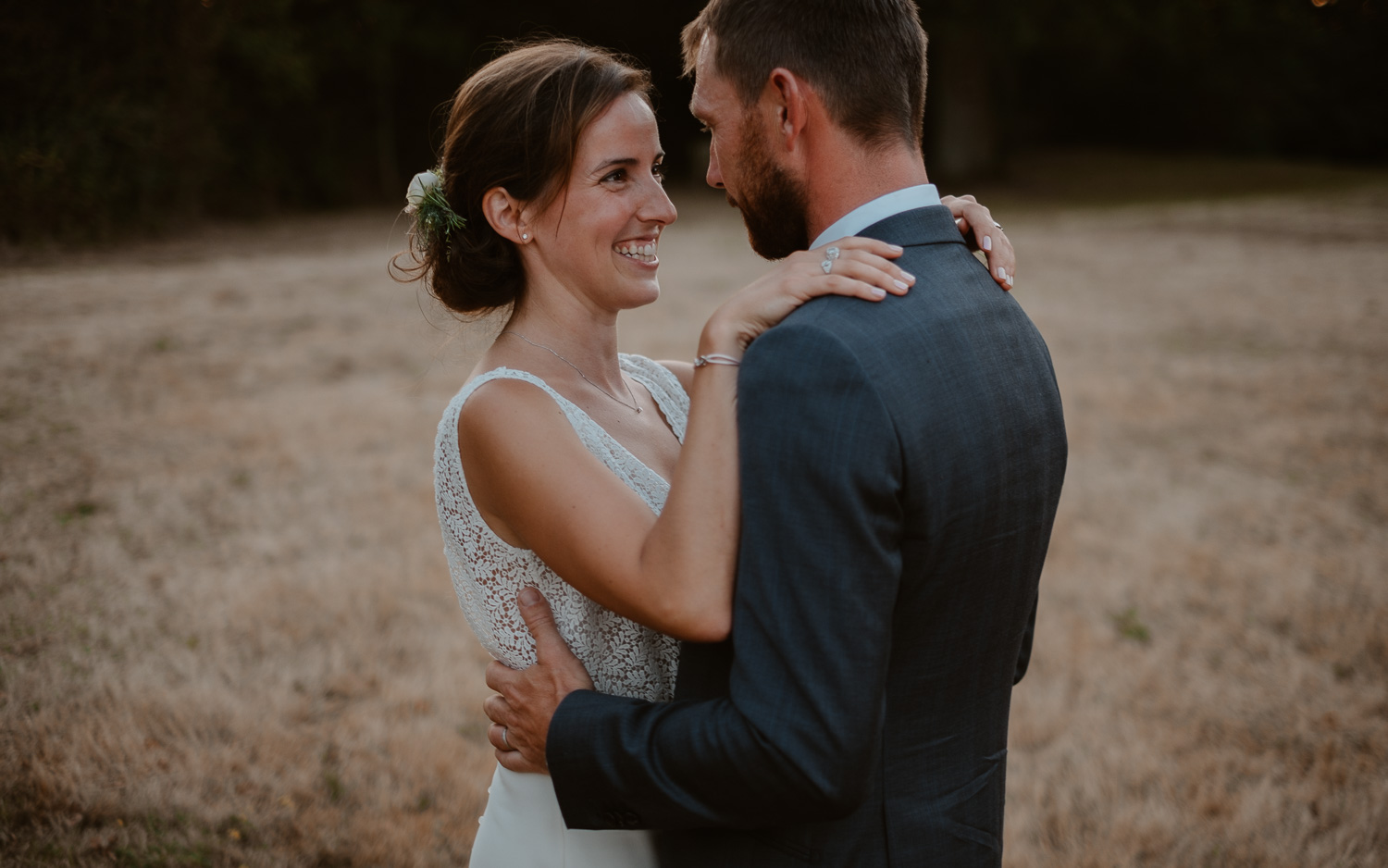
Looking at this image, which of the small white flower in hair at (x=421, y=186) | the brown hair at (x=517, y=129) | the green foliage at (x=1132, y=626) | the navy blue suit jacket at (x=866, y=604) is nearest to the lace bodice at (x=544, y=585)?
the navy blue suit jacket at (x=866, y=604)

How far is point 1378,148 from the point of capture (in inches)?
1270

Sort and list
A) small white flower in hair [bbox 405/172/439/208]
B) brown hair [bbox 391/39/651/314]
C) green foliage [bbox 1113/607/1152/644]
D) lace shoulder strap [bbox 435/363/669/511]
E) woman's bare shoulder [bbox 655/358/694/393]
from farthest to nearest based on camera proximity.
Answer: green foliage [bbox 1113/607/1152/644] → woman's bare shoulder [bbox 655/358/694/393] → small white flower in hair [bbox 405/172/439/208] → brown hair [bbox 391/39/651/314] → lace shoulder strap [bbox 435/363/669/511]

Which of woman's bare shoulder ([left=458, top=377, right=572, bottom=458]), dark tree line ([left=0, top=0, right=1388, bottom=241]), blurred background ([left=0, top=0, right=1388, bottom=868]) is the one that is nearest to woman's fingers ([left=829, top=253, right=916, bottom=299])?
woman's bare shoulder ([left=458, top=377, right=572, bottom=458])

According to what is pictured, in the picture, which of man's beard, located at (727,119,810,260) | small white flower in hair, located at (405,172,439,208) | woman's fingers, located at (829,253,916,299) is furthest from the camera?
small white flower in hair, located at (405,172,439,208)

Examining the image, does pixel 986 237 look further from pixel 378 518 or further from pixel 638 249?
pixel 378 518

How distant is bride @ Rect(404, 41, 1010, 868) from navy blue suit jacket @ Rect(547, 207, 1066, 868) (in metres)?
0.12

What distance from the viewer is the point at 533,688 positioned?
1.86 m

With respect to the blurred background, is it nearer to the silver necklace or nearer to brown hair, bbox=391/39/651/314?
brown hair, bbox=391/39/651/314

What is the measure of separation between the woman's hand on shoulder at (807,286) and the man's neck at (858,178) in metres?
0.09

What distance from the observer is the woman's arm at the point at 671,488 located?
1.52 meters

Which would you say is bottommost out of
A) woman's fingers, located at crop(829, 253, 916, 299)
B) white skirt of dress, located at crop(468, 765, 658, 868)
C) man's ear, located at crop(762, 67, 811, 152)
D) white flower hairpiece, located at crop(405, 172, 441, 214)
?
white skirt of dress, located at crop(468, 765, 658, 868)

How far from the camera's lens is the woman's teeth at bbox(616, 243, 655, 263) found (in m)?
2.28

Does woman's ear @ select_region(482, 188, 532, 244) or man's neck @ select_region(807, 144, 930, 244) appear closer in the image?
man's neck @ select_region(807, 144, 930, 244)

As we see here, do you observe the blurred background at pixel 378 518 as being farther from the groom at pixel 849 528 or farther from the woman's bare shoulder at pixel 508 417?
the groom at pixel 849 528
